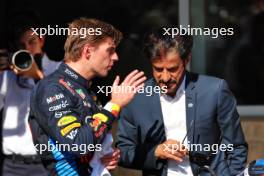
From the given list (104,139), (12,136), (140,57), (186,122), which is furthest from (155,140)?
(140,57)

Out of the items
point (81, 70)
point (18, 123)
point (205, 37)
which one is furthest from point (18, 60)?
point (205, 37)

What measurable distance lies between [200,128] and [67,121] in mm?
808

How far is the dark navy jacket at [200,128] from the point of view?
4.18m

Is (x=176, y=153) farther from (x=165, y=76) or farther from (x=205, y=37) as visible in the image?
(x=205, y=37)

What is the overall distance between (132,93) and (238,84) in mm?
2879

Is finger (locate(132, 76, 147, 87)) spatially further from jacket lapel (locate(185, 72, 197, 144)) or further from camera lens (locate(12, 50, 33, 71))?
camera lens (locate(12, 50, 33, 71))

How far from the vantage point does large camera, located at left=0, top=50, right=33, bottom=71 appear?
4.84 meters

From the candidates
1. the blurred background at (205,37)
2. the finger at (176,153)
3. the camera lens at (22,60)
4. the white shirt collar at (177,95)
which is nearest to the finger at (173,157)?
the finger at (176,153)

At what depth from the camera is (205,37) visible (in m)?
6.57

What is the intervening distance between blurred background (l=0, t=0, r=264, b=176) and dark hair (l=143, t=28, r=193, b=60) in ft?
7.37

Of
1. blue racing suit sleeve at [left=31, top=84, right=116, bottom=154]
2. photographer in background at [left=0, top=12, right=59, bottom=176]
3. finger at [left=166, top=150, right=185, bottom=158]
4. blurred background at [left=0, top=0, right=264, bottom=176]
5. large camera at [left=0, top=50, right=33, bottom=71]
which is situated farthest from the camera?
blurred background at [left=0, top=0, right=264, bottom=176]

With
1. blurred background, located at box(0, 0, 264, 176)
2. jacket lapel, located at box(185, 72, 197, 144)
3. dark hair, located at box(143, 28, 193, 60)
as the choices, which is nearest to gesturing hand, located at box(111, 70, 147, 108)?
dark hair, located at box(143, 28, 193, 60)

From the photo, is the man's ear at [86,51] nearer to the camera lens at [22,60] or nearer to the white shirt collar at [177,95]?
the white shirt collar at [177,95]

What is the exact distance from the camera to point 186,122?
4.18 meters
